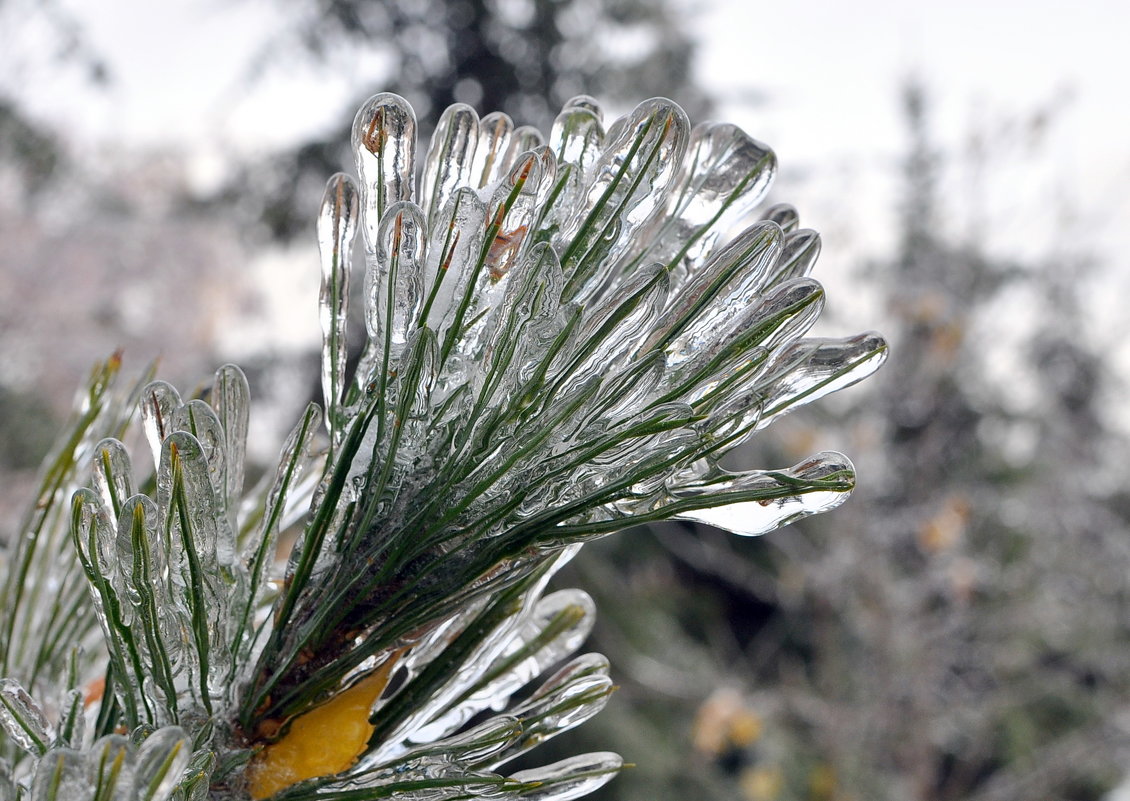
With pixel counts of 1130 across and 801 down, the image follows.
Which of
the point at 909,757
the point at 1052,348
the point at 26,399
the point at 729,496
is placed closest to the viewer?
the point at 729,496

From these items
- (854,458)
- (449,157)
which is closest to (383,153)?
(449,157)

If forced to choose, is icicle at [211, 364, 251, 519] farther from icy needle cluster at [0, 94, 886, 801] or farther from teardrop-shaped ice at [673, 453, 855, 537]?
teardrop-shaped ice at [673, 453, 855, 537]

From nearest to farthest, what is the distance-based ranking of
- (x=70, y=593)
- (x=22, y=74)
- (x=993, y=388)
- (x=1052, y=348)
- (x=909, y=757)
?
(x=70, y=593), (x=909, y=757), (x=22, y=74), (x=1052, y=348), (x=993, y=388)

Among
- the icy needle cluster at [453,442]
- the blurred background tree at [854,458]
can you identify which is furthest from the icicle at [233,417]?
the blurred background tree at [854,458]

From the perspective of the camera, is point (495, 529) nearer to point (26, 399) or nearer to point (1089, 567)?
point (1089, 567)

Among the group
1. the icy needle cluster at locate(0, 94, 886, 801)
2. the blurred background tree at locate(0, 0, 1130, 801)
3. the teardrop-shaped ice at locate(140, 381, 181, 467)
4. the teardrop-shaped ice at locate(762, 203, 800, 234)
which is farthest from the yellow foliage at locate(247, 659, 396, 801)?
the blurred background tree at locate(0, 0, 1130, 801)

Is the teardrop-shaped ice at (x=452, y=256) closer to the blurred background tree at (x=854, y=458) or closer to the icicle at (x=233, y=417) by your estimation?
the icicle at (x=233, y=417)

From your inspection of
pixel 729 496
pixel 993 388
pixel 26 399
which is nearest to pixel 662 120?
pixel 729 496
